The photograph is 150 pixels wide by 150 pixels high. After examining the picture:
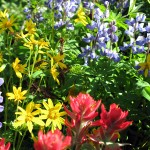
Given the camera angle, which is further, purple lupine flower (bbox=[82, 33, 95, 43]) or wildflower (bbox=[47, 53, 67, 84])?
purple lupine flower (bbox=[82, 33, 95, 43])

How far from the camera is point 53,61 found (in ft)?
8.52

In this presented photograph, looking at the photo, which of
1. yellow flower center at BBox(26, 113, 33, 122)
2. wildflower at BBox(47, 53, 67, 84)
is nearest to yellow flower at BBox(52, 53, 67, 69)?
wildflower at BBox(47, 53, 67, 84)

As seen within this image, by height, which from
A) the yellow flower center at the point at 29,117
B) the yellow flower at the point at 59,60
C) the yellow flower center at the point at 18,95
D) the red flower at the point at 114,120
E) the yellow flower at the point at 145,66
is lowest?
the yellow flower center at the point at 29,117

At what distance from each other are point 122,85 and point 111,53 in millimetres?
241

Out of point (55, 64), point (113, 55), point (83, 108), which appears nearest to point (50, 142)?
point (83, 108)

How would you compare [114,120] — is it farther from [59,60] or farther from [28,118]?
[59,60]

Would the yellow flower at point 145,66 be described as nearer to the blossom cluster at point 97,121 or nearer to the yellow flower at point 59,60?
the yellow flower at point 59,60

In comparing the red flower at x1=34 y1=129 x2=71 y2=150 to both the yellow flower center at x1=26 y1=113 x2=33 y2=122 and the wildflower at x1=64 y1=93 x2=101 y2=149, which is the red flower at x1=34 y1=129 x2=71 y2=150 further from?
the yellow flower center at x1=26 y1=113 x2=33 y2=122

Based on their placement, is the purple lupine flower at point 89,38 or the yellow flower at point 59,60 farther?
the purple lupine flower at point 89,38

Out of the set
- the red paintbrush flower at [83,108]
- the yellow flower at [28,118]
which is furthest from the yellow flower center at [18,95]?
the red paintbrush flower at [83,108]

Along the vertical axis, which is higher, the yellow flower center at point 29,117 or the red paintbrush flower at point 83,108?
the red paintbrush flower at point 83,108

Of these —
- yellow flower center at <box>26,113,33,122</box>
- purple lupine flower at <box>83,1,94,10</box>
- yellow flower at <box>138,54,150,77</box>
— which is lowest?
yellow flower center at <box>26,113,33,122</box>

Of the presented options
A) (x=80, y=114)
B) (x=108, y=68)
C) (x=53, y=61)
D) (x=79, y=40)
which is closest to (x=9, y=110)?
(x=53, y=61)

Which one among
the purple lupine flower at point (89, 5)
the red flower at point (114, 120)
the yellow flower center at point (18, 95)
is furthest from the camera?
the purple lupine flower at point (89, 5)
